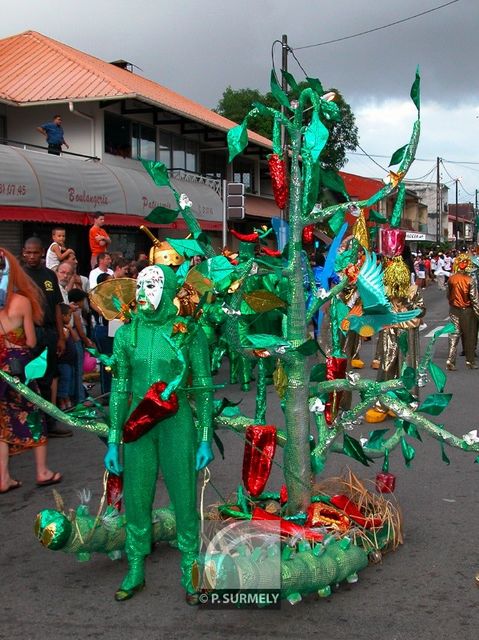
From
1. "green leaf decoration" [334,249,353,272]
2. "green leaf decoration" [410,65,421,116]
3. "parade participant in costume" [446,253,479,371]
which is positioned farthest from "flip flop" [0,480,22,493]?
"parade participant in costume" [446,253,479,371]

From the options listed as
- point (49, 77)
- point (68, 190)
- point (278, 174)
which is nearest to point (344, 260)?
point (278, 174)

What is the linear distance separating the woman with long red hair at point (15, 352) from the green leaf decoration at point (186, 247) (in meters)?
1.95

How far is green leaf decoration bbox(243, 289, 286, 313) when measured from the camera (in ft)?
12.1

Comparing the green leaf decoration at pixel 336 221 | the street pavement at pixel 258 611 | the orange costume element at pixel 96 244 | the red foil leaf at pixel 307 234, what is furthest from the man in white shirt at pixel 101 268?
the green leaf decoration at pixel 336 221

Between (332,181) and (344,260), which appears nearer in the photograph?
(332,181)

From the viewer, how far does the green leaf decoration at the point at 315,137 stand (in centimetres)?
363

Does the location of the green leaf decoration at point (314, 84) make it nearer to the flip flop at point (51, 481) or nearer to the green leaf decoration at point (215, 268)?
Answer: the green leaf decoration at point (215, 268)

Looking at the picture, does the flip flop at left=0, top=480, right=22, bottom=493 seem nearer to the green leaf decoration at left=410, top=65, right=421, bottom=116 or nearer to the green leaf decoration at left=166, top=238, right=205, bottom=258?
the green leaf decoration at left=166, top=238, right=205, bottom=258

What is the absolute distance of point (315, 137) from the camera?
3650 millimetres

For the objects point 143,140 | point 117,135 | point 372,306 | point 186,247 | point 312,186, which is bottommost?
point 372,306

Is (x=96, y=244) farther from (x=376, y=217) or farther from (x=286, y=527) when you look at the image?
(x=286, y=527)

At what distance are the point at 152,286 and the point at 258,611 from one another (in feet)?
5.18

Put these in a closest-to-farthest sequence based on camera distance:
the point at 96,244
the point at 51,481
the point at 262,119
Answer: the point at 51,481, the point at 96,244, the point at 262,119

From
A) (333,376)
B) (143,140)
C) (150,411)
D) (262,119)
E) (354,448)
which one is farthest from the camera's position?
(262,119)
